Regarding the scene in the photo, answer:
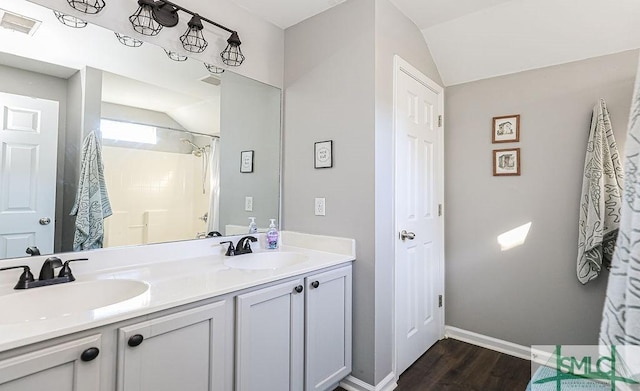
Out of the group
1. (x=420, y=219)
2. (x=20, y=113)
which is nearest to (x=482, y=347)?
(x=420, y=219)

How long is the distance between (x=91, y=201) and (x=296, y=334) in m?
1.18

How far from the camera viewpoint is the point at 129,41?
1.62m

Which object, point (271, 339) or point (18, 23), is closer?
point (18, 23)

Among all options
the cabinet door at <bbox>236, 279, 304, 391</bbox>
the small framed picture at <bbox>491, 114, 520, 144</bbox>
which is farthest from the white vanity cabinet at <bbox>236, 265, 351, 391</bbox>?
the small framed picture at <bbox>491, 114, 520, 144</bbox>

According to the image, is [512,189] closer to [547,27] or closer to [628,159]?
[547,27]

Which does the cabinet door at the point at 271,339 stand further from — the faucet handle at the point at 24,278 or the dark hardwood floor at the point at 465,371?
the faucet handle at the point at 24,278

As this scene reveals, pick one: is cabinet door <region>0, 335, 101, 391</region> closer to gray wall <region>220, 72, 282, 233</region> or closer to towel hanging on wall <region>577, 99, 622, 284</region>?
gray wall <region>220, 72, 282, 233</region>

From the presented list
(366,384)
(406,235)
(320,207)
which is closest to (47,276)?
(320,207)

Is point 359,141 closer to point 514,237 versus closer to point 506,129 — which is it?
point 506,129

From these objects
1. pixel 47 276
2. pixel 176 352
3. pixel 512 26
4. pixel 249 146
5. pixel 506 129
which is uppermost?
pixel 512 26

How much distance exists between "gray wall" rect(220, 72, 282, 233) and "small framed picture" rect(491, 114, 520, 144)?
5.52 ft

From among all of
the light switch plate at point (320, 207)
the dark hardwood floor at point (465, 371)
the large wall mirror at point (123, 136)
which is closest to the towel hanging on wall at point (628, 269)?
the light switch plate at point (320, 207)

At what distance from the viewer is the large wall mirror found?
131cm

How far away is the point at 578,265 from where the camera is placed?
208 cm
